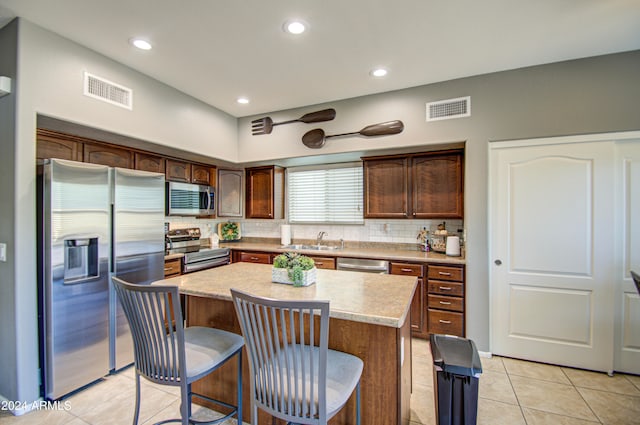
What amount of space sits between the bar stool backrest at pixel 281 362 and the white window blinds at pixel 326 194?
317cm

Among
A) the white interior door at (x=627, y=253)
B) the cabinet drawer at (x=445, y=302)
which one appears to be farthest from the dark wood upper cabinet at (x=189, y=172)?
the white interior door at (x=627, y=253)

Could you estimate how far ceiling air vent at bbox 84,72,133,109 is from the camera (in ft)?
8.37

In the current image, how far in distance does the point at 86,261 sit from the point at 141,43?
1.90 metres

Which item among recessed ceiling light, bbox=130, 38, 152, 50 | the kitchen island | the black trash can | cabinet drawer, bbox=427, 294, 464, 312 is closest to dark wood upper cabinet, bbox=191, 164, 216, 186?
recessed ceiling light, bbox=130, 38, 152, 50

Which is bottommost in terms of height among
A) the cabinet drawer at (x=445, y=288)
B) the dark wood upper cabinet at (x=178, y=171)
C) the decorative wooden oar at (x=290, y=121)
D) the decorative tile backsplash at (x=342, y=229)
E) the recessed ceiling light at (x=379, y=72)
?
the cabinet drawer at (x=445, y=288)

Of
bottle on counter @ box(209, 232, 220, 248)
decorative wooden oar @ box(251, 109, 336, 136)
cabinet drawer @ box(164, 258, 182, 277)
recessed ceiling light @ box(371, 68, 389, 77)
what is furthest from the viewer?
bottle on counter @ box(209, 232, 220, 248)

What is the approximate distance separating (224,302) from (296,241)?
278 cm

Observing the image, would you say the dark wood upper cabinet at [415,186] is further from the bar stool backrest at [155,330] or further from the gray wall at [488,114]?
the bar stool backrest at [155,330]

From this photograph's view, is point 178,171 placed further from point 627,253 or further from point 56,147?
point 627,253

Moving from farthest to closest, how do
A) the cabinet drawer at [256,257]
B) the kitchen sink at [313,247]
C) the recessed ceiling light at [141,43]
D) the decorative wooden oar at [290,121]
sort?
the kitchen sink at [313,247] < the cabinet drawer at [256,257] < the decorative wooden oar at [290,121] < the recessed ceiling light at [141,43]

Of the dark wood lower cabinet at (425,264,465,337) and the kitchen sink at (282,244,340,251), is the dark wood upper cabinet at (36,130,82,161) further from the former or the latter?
the dark wood lower cabinet at (425,264,465,337)

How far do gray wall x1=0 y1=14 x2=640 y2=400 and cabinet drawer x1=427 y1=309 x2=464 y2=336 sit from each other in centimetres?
12

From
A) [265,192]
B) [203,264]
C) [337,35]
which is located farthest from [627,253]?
[203,264]

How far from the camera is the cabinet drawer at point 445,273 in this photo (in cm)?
309
